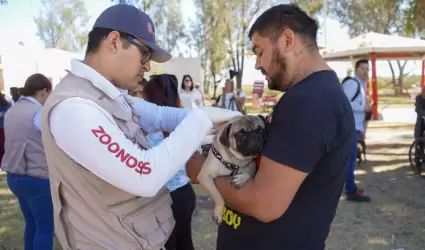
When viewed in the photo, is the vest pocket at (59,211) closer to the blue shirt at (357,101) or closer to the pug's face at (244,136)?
the pug's face at (244,136)

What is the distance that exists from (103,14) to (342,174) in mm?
1209

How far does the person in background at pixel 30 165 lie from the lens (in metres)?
3.81

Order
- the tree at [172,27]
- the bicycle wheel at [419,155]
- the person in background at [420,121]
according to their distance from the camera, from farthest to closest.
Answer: the tree at [172,27] < the bicycle wheel at [419,155] < the person in background at [420,121]

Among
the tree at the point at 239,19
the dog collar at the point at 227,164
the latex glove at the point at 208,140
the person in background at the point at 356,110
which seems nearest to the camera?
the dog collar at the point at 227,164

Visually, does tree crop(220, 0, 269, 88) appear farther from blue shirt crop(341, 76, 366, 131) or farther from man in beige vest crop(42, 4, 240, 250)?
man in beige vest crop(42, 4, 240, 250)

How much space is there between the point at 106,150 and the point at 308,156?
732mm

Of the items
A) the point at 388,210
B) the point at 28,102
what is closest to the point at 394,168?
the point at 388,210

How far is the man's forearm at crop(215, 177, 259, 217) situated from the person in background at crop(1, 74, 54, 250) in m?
2.46

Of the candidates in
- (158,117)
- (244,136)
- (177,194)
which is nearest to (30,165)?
(177,194)

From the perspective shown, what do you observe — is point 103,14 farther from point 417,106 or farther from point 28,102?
point 417,106

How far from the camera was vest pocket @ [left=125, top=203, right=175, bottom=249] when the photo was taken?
1731 mm

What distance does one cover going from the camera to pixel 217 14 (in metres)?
31.7

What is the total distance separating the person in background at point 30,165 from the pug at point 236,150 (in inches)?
86.0

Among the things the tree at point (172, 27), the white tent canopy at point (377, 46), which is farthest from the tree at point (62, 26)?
the white tent canopy at point (377, 46)
